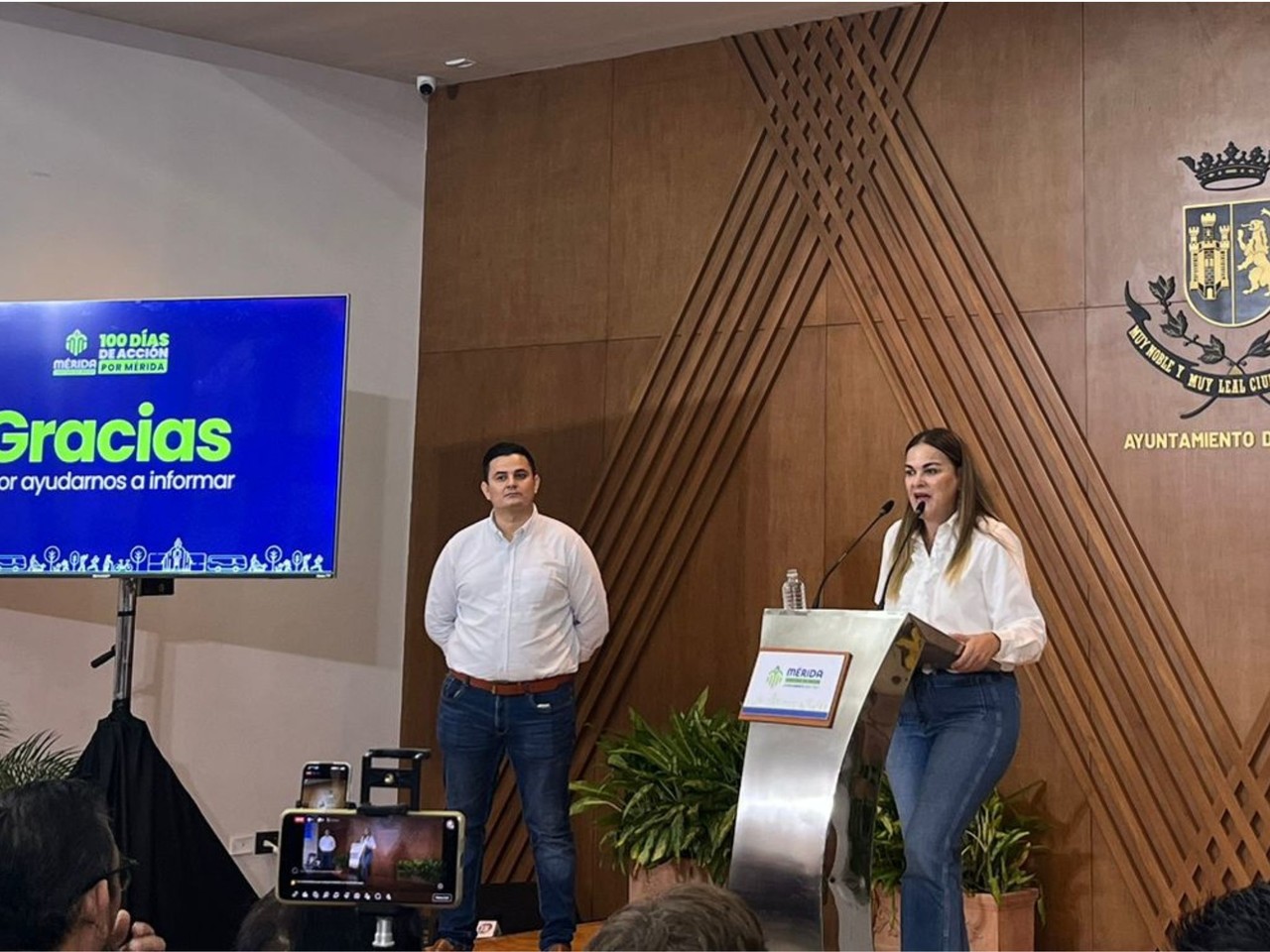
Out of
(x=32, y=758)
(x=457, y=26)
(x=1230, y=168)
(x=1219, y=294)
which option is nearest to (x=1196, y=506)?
(x=1219, y=294)

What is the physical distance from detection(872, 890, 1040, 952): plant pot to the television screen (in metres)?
2.01

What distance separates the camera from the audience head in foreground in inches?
71.5

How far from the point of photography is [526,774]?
4.95 m

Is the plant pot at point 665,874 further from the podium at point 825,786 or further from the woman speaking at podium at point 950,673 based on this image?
the podium at point 825,786

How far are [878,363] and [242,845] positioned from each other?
292cm

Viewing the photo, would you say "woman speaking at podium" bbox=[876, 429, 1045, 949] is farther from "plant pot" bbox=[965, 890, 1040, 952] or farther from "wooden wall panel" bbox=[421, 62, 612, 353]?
"wooden wall panel" bbox=[421, 62, 612, 353]

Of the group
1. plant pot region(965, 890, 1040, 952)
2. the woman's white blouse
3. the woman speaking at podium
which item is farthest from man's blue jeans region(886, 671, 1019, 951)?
plant pot region(965, 890, 1040, 952)

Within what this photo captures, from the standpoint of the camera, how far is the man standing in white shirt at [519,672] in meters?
4.91

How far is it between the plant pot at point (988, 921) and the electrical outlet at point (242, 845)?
239 centimetres

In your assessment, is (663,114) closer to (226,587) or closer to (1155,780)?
(226,587)

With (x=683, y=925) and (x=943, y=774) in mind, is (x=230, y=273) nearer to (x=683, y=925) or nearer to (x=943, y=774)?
(x=943, y=774)

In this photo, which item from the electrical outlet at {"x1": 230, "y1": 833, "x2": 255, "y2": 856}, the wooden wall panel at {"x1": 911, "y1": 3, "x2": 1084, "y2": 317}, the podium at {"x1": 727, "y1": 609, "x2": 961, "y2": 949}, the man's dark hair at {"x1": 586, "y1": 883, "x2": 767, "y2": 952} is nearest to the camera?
the man's dark hair at {"x1": 586, "y1": 883, "x2": 767, "y2": 952}

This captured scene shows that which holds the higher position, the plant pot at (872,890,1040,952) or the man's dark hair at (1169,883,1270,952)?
the man's dark hair at (1169,883,1270,952)

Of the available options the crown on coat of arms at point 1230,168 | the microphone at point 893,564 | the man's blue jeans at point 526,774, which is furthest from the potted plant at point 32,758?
the crown on coat of arms at point 1230,168
